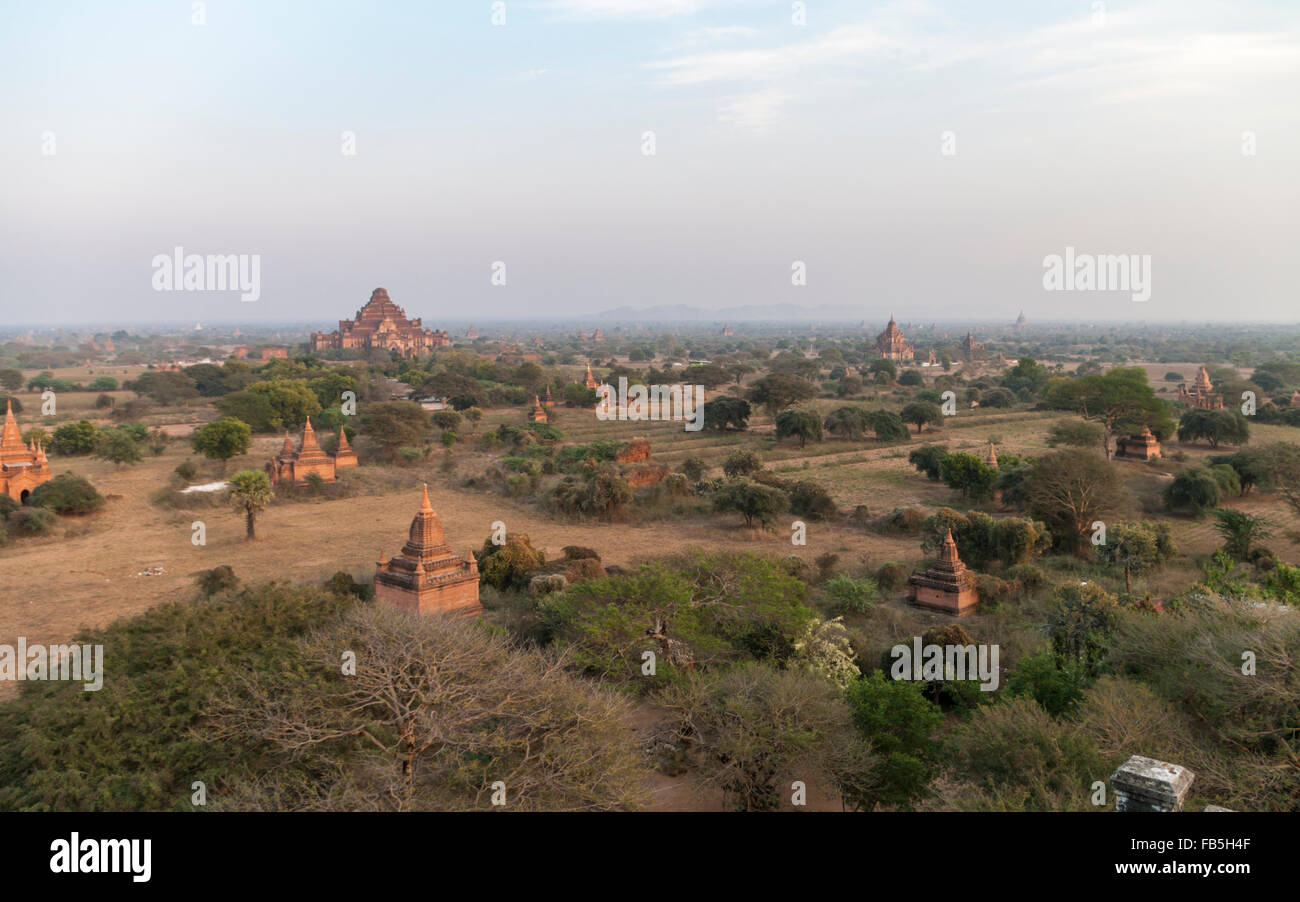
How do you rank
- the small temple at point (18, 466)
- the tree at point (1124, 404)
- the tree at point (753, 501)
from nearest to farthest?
the tree at point (753, 501) → the small temple at point (18, 466) → the tree at point (1124, 404)

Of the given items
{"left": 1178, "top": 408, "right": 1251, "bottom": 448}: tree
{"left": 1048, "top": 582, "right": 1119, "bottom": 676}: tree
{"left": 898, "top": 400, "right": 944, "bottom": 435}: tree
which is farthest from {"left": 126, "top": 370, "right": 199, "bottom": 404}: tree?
{"left": 1178, "top": 408, "right": 1251, "bottom": 448}: tree

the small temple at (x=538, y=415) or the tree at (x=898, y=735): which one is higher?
the small temple at (x=538, y=415)

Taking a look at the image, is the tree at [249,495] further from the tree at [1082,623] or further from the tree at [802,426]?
the tree at [802,426]

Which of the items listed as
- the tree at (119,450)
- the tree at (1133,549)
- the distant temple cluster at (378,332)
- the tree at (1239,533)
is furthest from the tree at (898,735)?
the distant temple cluster at (378,332)
